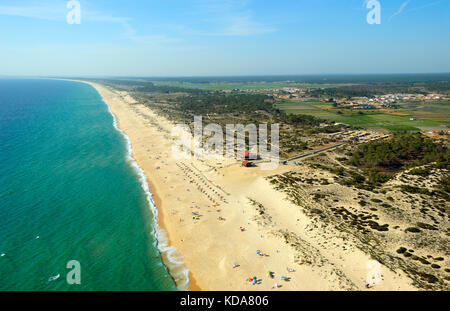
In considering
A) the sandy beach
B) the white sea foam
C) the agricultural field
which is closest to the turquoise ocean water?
the white sea foam

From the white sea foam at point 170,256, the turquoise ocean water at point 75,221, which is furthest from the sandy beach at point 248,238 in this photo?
the turquoise ocean water at point 75,221

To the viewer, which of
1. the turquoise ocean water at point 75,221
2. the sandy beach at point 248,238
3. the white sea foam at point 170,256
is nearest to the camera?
the sandy beach at point 248,238

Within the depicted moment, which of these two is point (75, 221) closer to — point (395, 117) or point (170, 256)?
point (170, 256)

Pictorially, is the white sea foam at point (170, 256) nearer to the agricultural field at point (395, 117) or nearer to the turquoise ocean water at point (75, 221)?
the turquoise ocean water at point (75, 221)

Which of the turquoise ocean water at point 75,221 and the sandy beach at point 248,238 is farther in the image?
the turquoise ocean water at point 75,221

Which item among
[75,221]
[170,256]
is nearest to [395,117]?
[170,256]
